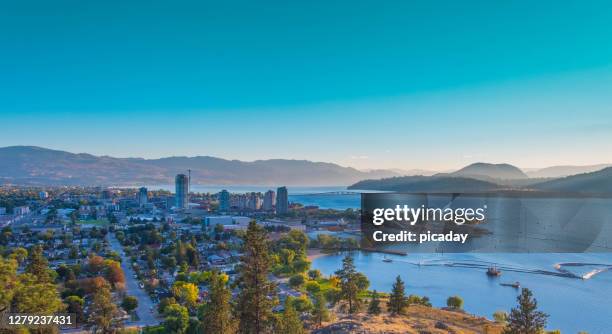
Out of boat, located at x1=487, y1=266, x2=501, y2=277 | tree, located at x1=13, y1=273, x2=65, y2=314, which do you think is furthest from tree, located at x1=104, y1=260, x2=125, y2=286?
boat, located at x1=487, y1=266, x2=501, y2=277

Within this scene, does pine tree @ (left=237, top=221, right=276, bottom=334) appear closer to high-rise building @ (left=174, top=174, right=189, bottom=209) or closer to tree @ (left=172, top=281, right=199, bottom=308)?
tree @ (left=172, top=281, right=199, bottom=308)

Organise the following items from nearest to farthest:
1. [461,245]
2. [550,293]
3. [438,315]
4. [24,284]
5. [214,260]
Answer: [24,284] < [438,315] < [550,293] < [214,260] < [461,245]

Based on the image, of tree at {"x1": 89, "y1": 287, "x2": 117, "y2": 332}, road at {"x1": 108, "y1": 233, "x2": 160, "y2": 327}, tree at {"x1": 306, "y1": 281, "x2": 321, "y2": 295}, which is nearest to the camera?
tree at {"x1": 89, "y1": 287, "x2": 117, "y2": 332}

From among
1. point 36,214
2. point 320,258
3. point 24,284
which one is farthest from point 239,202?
point 24,284

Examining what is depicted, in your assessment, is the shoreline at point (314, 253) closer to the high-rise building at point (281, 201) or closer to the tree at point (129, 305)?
the tree at point (129, 305)

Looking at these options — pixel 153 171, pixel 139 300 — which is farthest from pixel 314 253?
pixel 153 171

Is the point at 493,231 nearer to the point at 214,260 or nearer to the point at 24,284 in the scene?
the point at 214,260
